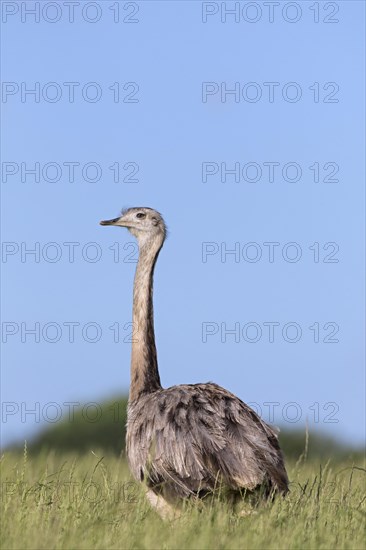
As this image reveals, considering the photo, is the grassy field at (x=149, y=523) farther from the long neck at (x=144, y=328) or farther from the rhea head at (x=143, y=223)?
the rhea head at (x=143, y=223)

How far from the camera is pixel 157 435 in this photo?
879 cm

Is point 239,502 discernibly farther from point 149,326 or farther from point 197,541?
point 149,326

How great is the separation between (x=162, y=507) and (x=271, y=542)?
1640 millimetres

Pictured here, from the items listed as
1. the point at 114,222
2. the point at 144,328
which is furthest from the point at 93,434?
the point at 144,328

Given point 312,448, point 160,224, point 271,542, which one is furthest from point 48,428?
point 271,542

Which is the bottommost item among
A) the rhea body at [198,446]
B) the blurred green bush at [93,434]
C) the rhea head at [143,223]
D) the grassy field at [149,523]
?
the blurred green bush at [93,434]

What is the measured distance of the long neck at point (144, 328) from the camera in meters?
9.94

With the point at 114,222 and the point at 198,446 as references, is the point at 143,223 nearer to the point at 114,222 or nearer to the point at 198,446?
the point at 114,222

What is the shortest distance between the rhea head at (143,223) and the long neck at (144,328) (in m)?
0.06

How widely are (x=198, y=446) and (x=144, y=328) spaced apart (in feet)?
6.53

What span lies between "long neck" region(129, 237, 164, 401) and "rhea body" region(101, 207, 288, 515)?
31 centimetres

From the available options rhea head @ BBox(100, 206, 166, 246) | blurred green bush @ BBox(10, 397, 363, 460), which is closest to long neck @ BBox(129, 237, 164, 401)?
rhea head @ BBox(100, 206, 166, 246)

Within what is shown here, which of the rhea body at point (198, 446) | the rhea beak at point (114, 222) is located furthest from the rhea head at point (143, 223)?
the rhea body at point (198, 446)

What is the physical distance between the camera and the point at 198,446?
8.45 meters
